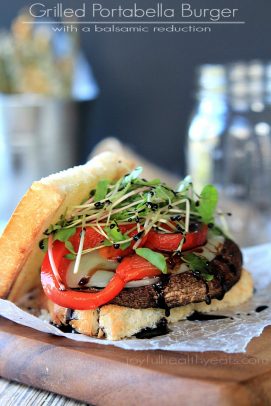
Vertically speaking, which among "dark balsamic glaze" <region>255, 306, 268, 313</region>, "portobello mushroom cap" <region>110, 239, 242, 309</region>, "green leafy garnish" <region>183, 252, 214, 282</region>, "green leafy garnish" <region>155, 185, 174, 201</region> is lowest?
"dark balsamic glaze" <region>255, 306, 268, 313</region>

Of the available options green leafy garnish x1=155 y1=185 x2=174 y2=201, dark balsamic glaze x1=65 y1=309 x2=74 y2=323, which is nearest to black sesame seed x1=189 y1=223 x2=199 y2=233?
green leafy garnish x1=155 y1=185 x2=174 y2=201

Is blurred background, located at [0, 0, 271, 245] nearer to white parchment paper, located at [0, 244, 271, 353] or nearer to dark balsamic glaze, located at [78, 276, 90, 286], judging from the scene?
white parchment paper, located at [0, 244, 271, 353]

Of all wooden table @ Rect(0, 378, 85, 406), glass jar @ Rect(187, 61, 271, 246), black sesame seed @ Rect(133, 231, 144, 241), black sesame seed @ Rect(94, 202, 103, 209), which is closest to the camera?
wooden table @ Rect(0, 378, 85, 406)

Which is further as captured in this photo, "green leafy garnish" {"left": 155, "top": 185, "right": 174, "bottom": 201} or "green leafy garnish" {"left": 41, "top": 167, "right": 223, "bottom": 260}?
"green leafy garnish" {"left": 155, "top": 185, "right": 174, "bottom": 201}

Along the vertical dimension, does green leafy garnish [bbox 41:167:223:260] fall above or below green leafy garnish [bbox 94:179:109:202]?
below

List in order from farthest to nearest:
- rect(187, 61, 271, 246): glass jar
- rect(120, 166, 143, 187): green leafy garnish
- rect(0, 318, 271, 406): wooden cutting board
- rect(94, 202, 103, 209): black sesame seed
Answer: rect(187, 61, 271, 246): glass jar < rect(120, 166, 143, 187): green leafy garnish < rect(94, 202, 103, 209): black sesame seed < rect(0, 318, 271, 406): wooden cutting board

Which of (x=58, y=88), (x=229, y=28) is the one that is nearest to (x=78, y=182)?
(x=58, y=88)
